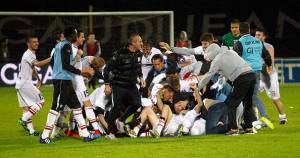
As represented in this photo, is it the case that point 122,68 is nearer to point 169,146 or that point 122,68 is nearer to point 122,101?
point 122,101

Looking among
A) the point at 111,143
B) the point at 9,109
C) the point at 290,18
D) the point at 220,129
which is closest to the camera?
the point at 111,143

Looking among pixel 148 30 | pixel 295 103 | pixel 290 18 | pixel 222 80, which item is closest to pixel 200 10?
pixel 290 18

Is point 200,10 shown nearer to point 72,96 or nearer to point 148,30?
point 148,30

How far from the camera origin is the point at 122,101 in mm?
13953

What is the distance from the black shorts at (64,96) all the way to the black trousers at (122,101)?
69 centimetres

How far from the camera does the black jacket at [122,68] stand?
13.9 metres

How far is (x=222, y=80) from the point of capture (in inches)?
587

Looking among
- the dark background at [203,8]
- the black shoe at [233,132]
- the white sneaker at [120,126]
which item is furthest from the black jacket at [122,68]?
the dark background at [203,8]

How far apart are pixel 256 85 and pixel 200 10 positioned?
22.3 metres

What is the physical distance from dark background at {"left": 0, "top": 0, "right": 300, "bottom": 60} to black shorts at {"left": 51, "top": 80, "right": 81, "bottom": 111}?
2223 cm

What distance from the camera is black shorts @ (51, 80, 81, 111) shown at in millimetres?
13570

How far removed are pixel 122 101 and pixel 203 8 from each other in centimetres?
2349

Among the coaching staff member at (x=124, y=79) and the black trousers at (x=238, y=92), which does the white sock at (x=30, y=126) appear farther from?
the black trousers at (x=238, y=92)

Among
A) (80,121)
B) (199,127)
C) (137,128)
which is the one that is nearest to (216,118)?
(199,127)
